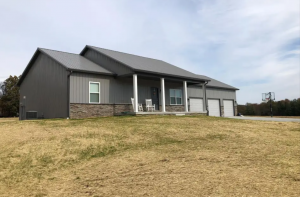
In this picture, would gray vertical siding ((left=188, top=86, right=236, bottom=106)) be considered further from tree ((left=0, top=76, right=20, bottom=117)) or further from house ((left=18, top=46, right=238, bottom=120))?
tree ((left=0, top=76, right=20, bottom=117))

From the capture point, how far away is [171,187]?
4.39 meters

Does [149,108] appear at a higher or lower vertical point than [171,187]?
higher

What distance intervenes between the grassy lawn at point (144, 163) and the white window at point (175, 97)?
11.4 m

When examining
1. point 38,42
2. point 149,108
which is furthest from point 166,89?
point 38,42

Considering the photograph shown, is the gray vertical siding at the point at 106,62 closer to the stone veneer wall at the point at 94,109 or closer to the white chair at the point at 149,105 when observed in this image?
the stone veneer wall at the point at 94,109

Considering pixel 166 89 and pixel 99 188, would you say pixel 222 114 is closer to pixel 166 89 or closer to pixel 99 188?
pixel 166 89

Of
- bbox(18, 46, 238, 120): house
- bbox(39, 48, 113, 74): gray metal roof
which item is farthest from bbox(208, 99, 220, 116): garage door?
bbox(39, 48, 113, 74): gray metal roof

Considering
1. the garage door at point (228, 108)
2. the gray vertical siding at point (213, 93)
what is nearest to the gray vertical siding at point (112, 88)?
the gray vertical siding at point (213, 93)

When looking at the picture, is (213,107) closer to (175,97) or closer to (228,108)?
(228,108)

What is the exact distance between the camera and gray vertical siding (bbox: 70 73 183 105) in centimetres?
1437

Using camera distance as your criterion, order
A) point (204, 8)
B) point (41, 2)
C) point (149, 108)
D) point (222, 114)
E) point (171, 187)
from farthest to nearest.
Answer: point (222, 114) → point (149, 108) → point (204, 8) → point (41, 2) → point (171, 187)

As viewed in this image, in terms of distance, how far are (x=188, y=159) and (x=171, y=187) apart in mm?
1842

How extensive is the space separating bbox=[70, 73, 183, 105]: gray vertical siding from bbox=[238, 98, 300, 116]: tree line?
2816cm

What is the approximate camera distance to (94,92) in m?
15.2
